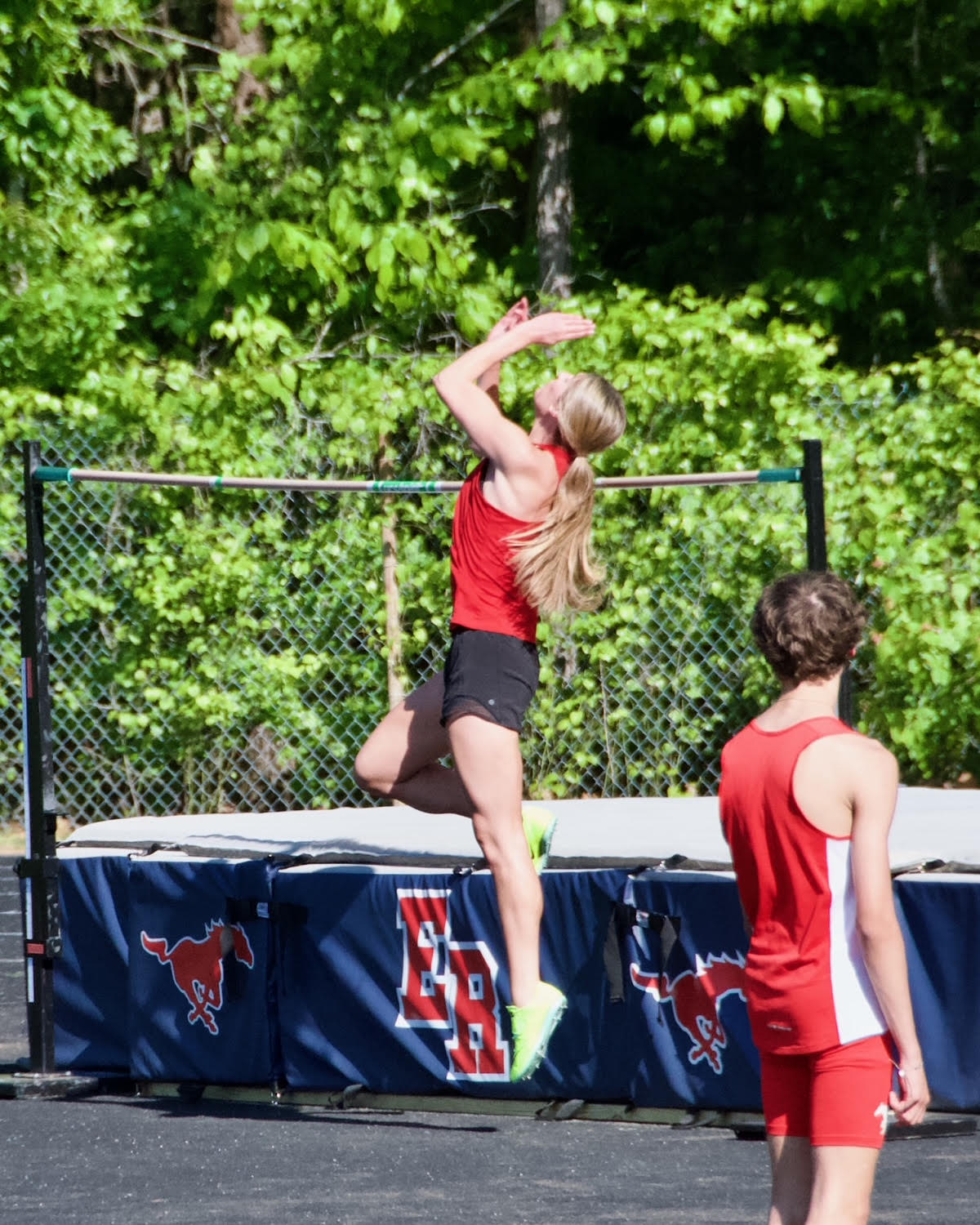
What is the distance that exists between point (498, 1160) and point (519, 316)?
7.39 feet

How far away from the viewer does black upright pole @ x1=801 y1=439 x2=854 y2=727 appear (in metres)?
5.45

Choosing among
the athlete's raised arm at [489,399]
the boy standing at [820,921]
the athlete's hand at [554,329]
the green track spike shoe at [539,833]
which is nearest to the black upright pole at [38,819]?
the green track spike shoe at [539,833]

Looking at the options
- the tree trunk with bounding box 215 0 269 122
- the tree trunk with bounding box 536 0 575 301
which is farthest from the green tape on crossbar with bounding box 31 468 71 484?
the tree trunk with bounding box 215 0 269 122

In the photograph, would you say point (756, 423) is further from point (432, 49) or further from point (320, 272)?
point (432, 49)

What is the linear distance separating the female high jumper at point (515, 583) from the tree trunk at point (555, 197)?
7.34 meters

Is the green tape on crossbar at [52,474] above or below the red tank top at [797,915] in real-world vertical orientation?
above

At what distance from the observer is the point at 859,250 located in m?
12.7

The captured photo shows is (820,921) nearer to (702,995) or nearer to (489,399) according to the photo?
(489,399)

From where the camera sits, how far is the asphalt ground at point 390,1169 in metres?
4.32

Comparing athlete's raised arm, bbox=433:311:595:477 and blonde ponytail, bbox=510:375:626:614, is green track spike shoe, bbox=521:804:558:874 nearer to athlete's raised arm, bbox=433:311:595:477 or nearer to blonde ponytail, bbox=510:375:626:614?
blonde ponytail, bbox=510:375:626:614

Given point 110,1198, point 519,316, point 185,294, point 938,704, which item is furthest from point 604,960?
point 185,294

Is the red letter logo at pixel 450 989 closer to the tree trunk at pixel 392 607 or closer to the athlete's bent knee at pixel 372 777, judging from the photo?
the athlete's bent knee at pixel 372 777

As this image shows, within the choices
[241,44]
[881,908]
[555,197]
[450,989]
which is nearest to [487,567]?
[450,989]

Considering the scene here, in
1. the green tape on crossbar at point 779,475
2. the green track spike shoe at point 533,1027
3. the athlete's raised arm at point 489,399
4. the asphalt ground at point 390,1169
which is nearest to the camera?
the asphalt ground at point 390,1169
